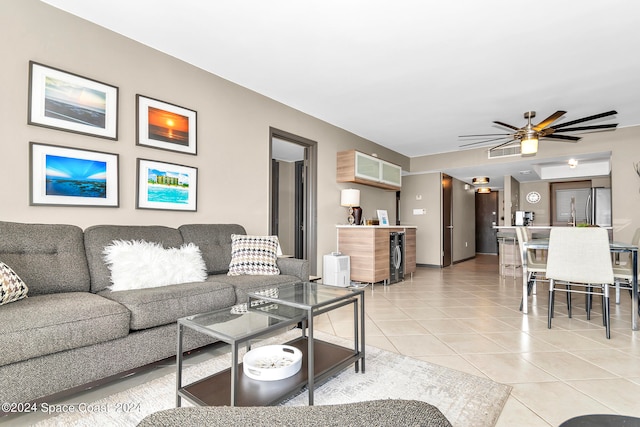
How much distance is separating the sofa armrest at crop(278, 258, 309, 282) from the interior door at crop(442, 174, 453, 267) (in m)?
5.09

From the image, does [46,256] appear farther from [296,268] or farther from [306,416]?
[306,416]

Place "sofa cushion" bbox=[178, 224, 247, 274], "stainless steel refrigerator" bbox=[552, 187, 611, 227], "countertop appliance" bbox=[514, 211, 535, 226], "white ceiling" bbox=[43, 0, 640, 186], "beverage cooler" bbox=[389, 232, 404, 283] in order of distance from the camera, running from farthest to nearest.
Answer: "stainless steel refrigerator" bbox=[552, 187, 611, 227] → "countertop appliance" bbox=[514, 211, 535, 226] → "beverage cooler" bbox=[389, 232, 404, 283] → "sofa cushion" bbox=[178, 224, 247, 274] → "white ceiling" bbox=[43, 0, 640, 186]

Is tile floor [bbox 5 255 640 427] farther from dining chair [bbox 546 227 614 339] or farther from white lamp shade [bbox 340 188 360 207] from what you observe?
white lamp shade [bbox 340 188 360 207]

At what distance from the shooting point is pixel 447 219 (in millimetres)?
7605

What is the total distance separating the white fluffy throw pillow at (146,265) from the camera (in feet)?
7.36

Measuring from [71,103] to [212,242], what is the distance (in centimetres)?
153

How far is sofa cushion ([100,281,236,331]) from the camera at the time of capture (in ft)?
6.40

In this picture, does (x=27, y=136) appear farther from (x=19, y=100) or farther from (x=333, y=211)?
(x=333, y=211)

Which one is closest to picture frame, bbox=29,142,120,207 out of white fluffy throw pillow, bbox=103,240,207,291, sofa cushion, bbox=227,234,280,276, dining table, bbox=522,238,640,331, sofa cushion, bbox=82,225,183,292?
sofa cushion, bbox=82,225,183,292

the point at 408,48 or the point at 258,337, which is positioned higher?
the point at 408,48

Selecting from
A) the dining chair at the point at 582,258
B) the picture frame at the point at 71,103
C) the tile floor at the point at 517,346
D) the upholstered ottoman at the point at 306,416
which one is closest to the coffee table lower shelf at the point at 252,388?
the tile floor at the point at 517,346

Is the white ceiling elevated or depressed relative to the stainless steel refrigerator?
elevated

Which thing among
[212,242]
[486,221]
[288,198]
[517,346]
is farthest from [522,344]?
[486,221]

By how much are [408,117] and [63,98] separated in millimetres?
4127
